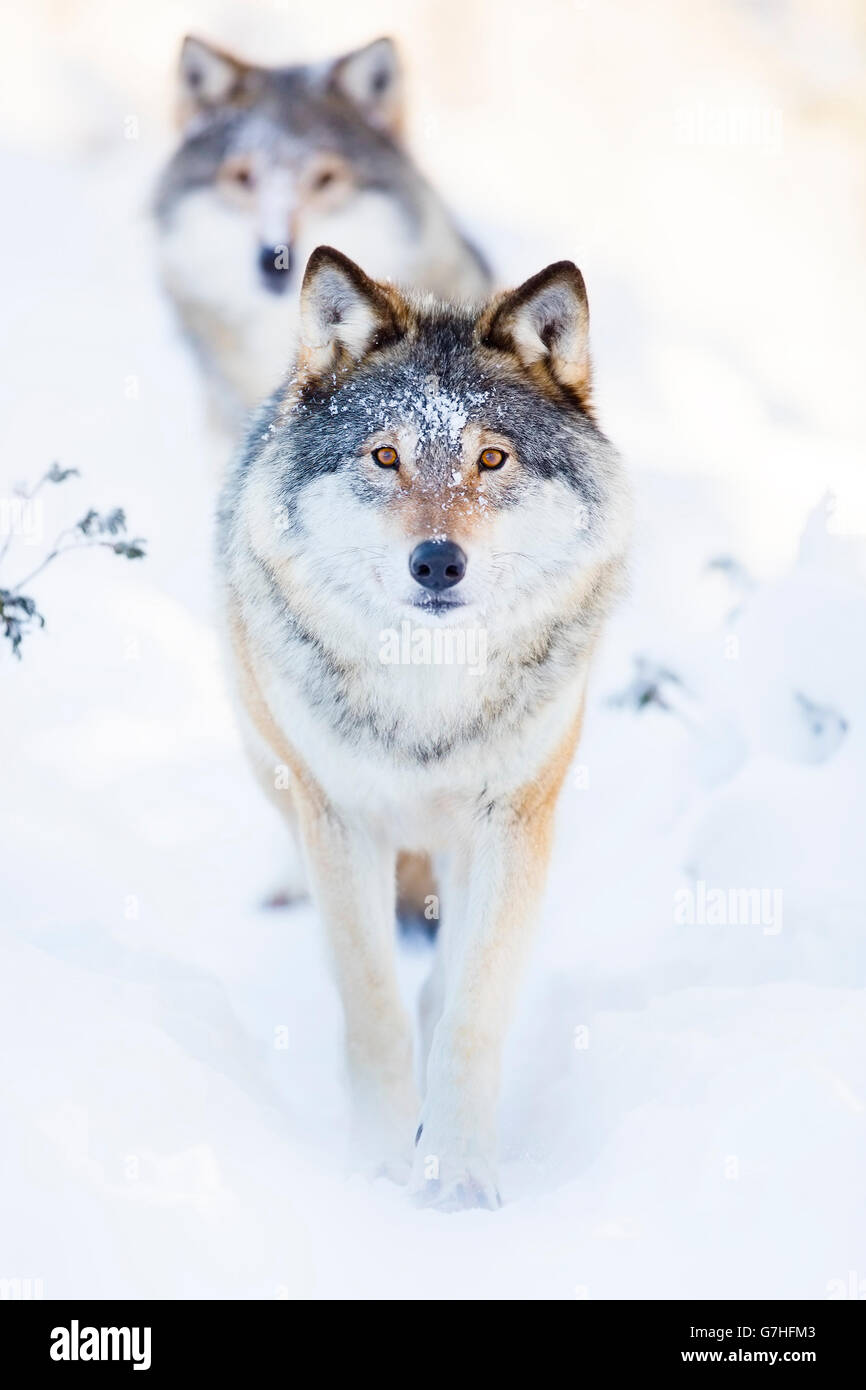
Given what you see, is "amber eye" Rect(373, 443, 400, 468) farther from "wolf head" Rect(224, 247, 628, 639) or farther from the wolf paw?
the wolf paw

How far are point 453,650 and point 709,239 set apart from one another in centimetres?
652

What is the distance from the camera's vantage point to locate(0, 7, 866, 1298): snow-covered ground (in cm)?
255

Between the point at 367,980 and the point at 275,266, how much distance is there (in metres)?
5.60

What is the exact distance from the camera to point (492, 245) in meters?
8.49

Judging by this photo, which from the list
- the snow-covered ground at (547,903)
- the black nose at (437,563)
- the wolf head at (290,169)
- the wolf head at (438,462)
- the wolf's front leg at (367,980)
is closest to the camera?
the snow-covered ground at (547,903)

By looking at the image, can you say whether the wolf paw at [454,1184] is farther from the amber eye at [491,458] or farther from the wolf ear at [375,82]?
the wolf ear at [375,82]

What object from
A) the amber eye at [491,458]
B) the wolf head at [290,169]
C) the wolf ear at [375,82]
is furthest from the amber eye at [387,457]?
the wolf ear at [375,82]

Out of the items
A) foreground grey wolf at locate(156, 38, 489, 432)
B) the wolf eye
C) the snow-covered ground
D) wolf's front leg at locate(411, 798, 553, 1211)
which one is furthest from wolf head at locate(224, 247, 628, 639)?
foreground grey wolf at locate(156, 38, 489, 432)

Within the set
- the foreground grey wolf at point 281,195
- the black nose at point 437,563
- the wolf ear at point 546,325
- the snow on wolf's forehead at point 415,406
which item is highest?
the foreground grey wolf at point 281,195

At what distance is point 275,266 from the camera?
25.7 feet

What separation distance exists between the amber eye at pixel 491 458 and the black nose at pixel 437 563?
0.30 m

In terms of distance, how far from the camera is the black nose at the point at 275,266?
7785 millimetres

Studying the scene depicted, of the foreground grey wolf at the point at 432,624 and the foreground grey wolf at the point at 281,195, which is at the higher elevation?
the foreground grey wolf at the point at 281,195

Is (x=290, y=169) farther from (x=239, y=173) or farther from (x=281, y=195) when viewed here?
(x=239, y=173)
